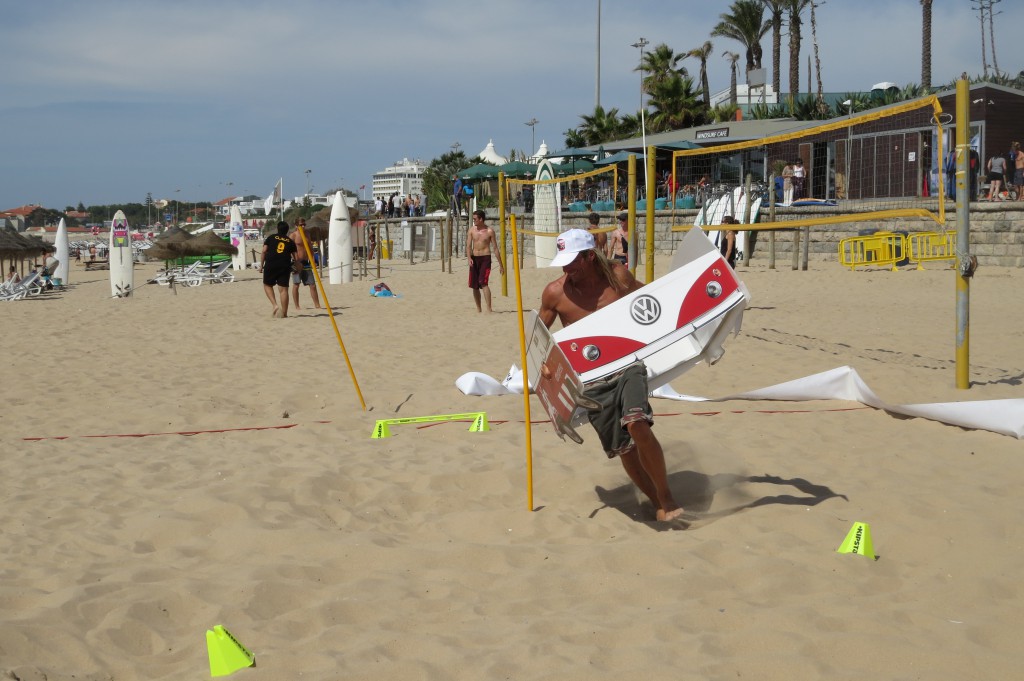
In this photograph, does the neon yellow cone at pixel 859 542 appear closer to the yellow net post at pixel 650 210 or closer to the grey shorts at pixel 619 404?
the grey shorts at pixel 619 404

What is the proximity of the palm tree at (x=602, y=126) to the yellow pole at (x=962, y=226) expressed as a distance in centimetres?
3332

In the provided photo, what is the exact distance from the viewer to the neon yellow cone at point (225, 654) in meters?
2.67

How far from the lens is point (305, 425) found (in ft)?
20.6

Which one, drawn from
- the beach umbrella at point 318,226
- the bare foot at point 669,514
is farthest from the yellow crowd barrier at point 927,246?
the beach umbrella at point 318,226

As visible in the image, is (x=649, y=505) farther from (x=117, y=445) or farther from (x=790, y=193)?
(x=790, y=193)

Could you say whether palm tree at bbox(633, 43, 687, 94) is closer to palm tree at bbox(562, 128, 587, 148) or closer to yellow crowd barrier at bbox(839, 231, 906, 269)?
palm tree at bbox(562, 128, 587, 148)

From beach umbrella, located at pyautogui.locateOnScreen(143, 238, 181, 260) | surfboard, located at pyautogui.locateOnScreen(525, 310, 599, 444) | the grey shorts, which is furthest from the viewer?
beach umbrella, located at pyautogui.locateOnScreen(143, 238, 181, 260)

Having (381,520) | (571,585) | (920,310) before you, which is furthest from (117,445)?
(920,310)

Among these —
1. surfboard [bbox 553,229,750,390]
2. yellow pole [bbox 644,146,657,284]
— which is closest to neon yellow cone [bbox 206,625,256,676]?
surfboard [bbox 553,229,750,390]

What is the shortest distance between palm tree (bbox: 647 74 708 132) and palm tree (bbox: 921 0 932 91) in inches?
353

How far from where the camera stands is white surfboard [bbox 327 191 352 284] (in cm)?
2067

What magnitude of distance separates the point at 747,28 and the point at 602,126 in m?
9.98

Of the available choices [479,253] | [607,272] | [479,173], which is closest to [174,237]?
[479,173]

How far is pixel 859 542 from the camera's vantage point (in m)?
3.59
